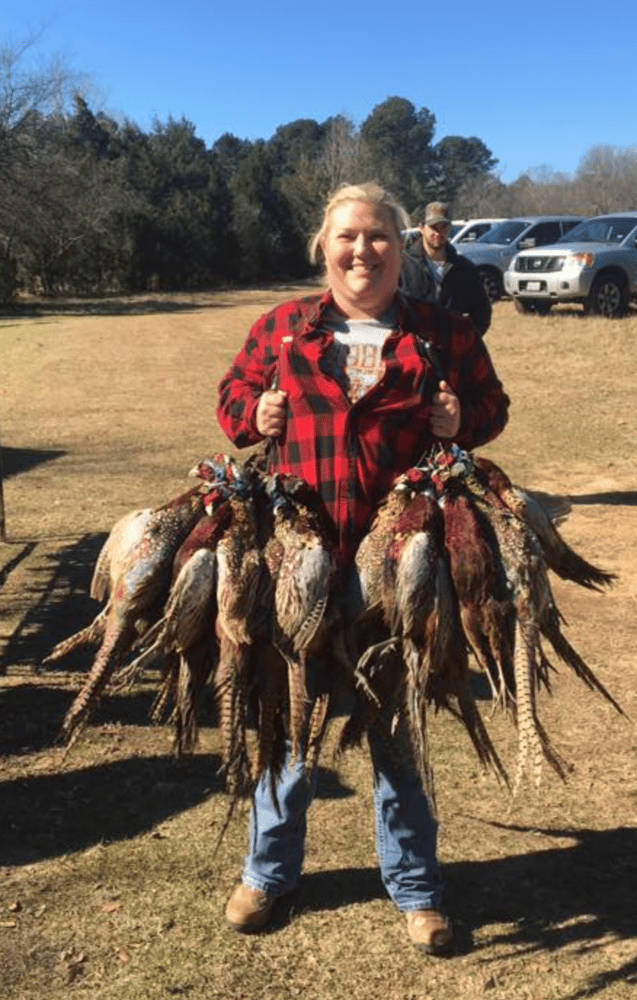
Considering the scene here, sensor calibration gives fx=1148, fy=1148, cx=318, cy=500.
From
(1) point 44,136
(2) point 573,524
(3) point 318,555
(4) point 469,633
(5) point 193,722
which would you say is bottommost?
(2) point 573,524

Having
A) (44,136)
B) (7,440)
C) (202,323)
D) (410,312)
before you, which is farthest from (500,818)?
(44,136)

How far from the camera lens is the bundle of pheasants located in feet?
8.51

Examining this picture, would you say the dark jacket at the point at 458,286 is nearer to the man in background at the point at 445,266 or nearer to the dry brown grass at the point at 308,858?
the man in background at the point at 445,266

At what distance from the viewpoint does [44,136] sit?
3481 centimetres

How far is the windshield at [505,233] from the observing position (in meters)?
25.7

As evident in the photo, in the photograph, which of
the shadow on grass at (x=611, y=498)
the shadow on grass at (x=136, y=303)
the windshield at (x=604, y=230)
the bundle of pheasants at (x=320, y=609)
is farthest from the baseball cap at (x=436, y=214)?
the shadow on grass at (x=136, y=303)

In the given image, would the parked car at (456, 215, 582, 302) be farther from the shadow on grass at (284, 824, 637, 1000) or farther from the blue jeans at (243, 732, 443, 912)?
the blue jeans at (243, 732, 443, 912)

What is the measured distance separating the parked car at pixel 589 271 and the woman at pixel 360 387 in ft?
57.1

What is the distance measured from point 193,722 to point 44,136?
3504 cm

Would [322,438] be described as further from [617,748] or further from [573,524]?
[573,524]

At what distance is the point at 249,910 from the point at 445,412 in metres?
1.51

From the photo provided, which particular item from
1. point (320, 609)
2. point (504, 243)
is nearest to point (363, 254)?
point (320, 609)

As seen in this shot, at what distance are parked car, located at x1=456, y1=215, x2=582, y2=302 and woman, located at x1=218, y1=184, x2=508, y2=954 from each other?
21.5 metres

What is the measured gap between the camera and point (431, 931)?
10.3 feet
